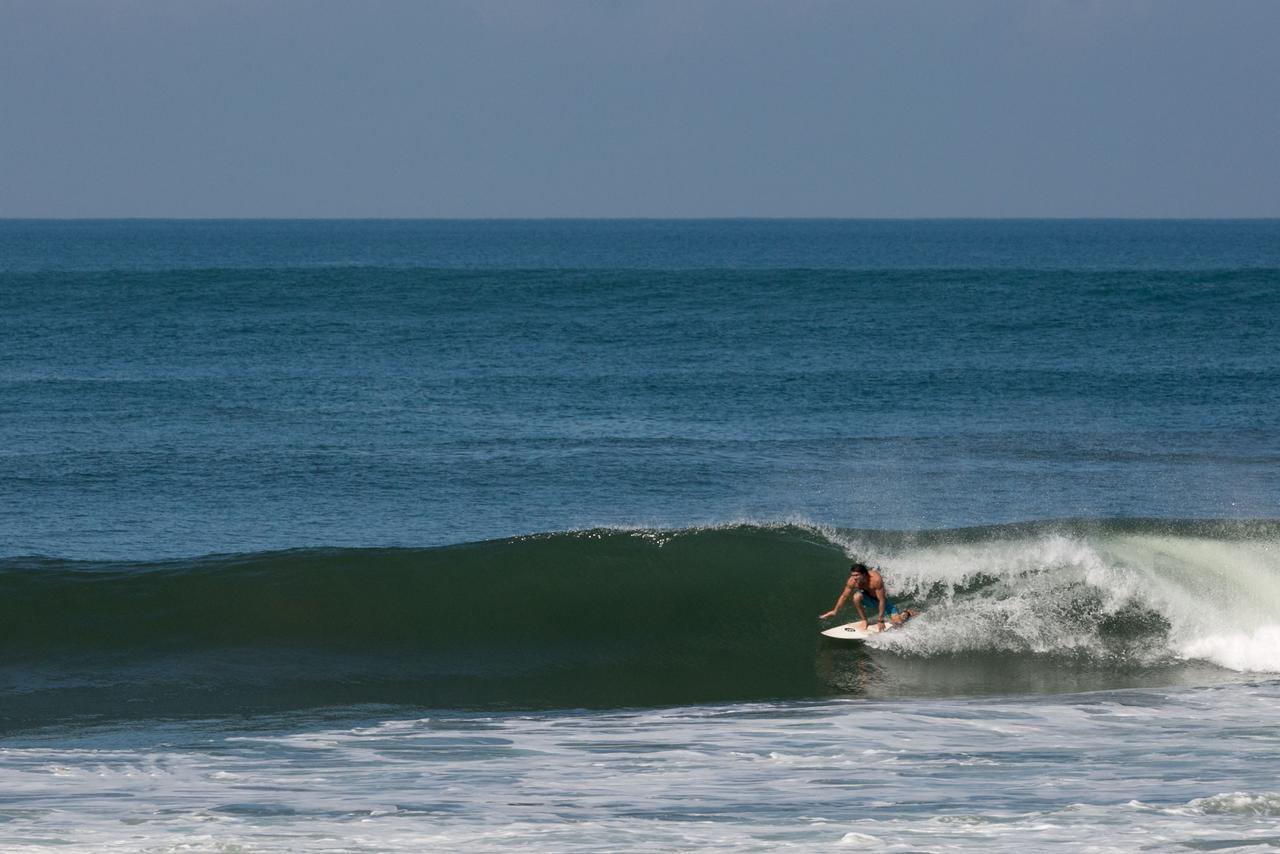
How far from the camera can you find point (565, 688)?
1526 cm

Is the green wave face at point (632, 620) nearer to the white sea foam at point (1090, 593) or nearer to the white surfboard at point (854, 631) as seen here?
the white sea foam at point (1090, 593)

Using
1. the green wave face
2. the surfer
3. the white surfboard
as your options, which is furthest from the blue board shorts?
the green wave face

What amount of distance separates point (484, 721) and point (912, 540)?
311 inches

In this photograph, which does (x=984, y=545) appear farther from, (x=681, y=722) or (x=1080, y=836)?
(x=1080, y=836)

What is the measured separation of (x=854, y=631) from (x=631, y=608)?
300cm

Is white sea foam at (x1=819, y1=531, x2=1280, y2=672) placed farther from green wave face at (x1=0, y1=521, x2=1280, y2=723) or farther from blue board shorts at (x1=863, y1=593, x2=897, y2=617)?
blue board shorts at (x1=863, y1=593, x2=897, y2=617)

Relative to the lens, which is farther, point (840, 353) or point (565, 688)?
point (840, 353)

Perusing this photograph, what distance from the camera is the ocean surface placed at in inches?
412

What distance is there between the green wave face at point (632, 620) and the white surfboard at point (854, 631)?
19 centimetres

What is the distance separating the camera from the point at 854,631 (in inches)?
633

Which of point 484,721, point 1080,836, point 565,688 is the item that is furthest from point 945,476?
point 1080,836

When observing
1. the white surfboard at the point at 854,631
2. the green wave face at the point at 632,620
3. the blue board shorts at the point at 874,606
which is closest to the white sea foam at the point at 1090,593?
the green wave face at the point at 632,620

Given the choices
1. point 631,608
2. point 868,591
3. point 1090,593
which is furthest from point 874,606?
point 631,608

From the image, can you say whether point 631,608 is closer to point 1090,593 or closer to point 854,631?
point 854,631
